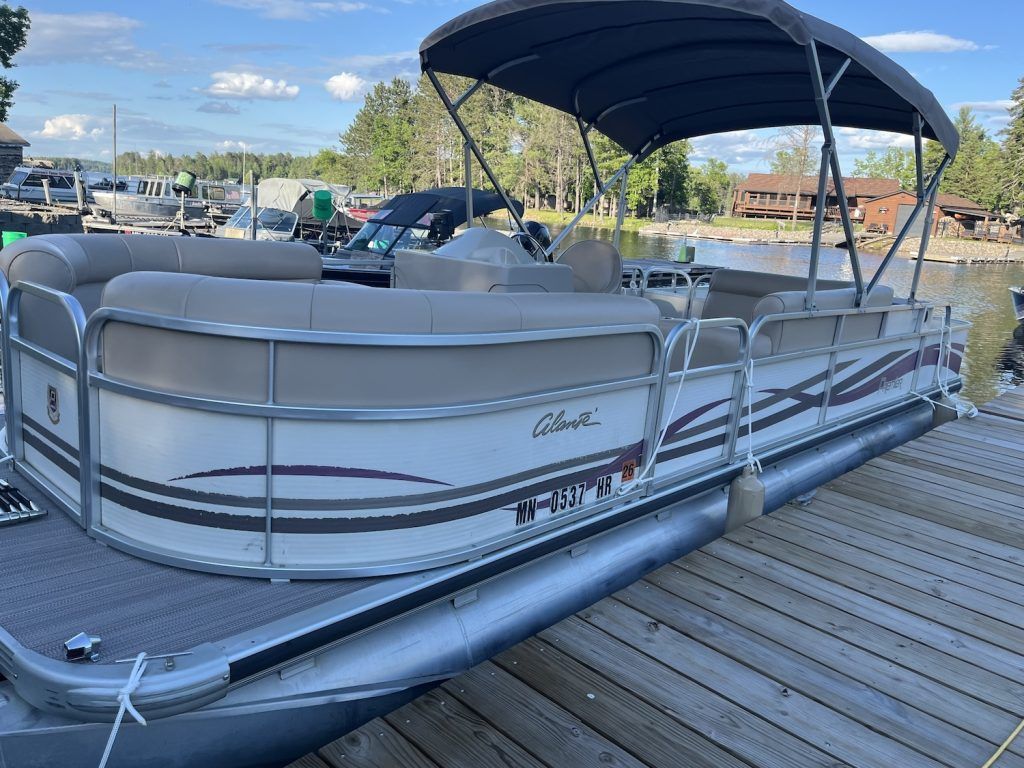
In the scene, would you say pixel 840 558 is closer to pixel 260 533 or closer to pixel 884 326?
pixel 884 326

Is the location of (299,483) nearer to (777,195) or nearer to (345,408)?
(345,408)

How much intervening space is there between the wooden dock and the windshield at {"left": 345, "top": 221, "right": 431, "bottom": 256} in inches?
301

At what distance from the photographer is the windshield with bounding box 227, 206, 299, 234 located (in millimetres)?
17312

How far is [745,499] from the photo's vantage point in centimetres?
383

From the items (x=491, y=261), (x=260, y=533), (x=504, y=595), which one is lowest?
(x=504, y=595)

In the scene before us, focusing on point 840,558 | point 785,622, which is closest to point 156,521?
point 785,622

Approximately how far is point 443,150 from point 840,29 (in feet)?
177

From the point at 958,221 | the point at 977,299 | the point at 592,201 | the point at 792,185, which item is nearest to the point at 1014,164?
the point at 958,221

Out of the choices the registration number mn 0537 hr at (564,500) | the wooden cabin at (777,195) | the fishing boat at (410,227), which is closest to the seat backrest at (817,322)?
the registration number mn 0537 hr at (564,500)

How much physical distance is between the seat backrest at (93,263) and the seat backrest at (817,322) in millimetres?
2697

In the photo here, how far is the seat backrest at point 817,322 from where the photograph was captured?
4.07 metres

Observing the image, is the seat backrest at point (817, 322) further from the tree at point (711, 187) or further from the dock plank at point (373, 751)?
the tree at point (711, 187)

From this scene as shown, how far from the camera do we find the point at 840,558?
152 inches

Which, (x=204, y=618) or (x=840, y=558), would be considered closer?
(x=204, y=618)
